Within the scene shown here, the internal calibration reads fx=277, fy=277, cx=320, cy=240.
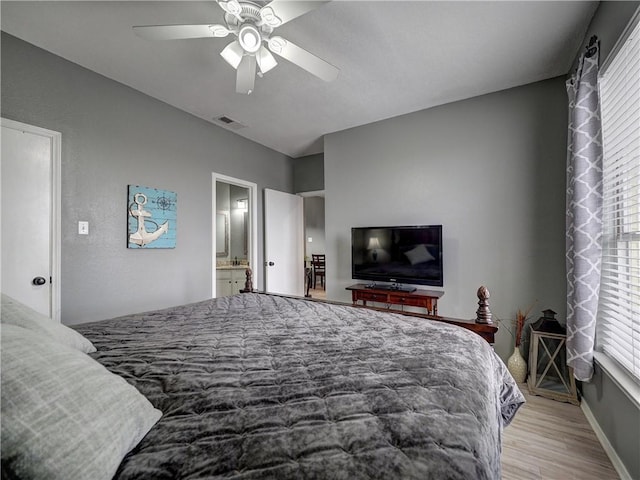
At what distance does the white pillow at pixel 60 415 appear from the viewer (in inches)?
18.8

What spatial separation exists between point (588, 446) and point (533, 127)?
8.66ft

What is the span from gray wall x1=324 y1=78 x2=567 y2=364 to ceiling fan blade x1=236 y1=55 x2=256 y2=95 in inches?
79.9

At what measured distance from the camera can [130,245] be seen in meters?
2.74

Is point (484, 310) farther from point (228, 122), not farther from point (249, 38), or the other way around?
point (228, 122)

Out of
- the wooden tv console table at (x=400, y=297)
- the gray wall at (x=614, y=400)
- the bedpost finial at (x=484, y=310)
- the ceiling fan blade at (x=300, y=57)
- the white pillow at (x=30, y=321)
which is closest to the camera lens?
the white pillow at (x=30, y=321)

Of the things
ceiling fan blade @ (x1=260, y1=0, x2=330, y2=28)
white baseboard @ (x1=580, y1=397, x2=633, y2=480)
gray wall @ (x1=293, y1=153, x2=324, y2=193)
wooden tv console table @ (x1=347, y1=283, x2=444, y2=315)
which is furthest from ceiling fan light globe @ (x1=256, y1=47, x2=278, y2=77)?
white baseboard @ (x1=580, y1=397, x2=633, y2=480)

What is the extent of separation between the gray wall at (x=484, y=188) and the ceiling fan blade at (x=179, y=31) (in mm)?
2380

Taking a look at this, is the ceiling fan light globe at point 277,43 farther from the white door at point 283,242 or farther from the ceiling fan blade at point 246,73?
the white door at point 283,242

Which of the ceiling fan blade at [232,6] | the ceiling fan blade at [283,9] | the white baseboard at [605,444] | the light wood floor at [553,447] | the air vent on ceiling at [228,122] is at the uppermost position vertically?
the air vent on ceiling at [228,122]

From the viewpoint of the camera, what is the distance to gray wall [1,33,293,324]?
2.23m

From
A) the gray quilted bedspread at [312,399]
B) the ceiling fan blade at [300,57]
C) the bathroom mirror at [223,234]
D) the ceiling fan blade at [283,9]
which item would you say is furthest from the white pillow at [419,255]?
the bathroom mirror at [223,234]

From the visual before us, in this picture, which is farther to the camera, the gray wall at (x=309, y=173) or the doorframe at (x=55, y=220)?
the gray wall at (x=309, y=173)

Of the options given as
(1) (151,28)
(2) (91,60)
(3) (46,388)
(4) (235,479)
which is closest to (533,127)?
(1) (151,28)

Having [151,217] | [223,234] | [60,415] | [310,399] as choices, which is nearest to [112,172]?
[151,217]
